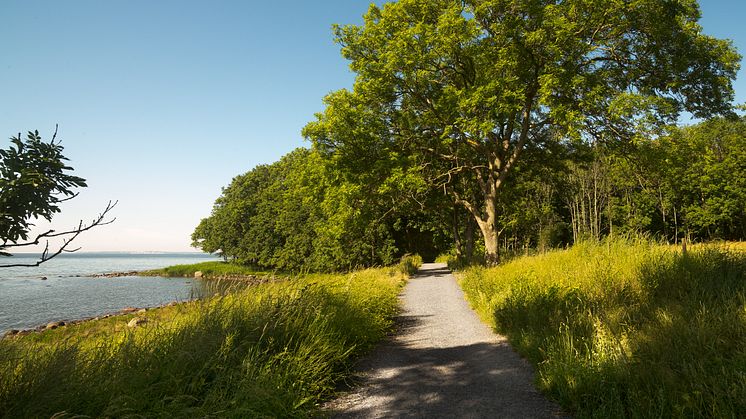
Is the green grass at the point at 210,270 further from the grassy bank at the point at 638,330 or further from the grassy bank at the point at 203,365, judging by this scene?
the grassy bank at the point at 203,365

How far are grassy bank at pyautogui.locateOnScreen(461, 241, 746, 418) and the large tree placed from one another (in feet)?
19.6

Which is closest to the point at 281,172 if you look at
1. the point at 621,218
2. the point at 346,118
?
the point at 346,118

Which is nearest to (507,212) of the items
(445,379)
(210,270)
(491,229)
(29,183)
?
(491,229)

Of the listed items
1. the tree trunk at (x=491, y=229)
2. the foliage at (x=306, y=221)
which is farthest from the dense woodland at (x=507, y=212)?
the tree trunk at (x=491, y=229)

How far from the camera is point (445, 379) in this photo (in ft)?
18.5

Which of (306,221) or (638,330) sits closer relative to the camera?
(638,330)

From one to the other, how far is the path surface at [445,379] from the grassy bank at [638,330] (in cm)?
36

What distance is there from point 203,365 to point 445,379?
10.3ft

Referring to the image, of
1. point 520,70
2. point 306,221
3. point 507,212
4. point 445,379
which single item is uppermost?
point 520,70

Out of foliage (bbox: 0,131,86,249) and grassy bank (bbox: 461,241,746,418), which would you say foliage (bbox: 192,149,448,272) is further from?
foliage (bbox: 0,131,86,249)

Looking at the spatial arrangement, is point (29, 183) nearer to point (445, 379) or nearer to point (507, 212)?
point (445, 379)

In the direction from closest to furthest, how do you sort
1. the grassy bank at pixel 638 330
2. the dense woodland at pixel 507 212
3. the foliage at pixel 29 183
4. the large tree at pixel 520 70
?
1. the foliage at pixel 29 183
2. the grassy bank at pixel 638 330
3. the large tree at pixel 520 70
4. the dense woodland at pixel 507 212

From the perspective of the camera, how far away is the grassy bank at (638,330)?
3.94m

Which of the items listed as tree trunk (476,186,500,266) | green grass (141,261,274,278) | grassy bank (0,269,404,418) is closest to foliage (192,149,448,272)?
green grass (141,261,274,278)
